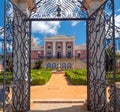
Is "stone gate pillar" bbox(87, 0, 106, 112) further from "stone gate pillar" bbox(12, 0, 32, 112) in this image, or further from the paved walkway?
"stone gate pillar" bbox(12, 0, 32, 112)

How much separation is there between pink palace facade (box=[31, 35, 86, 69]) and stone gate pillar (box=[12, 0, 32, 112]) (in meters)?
44.1

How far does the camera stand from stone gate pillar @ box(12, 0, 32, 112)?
6865 mm

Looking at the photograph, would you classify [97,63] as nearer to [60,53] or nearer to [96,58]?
[96,58]

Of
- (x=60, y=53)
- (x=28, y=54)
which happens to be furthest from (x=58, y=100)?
(x=60, y=53)

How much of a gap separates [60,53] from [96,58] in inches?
1843

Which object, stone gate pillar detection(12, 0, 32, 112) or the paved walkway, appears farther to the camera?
the paved walkway

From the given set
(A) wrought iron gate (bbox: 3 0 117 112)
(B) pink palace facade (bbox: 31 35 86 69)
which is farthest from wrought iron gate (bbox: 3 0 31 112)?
(B) pink palace facade (bbox: 31 35 86 69)

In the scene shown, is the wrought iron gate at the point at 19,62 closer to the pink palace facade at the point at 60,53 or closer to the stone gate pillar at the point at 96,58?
the stone gate pillar at the point at 96,58

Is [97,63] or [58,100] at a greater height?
[97,63]

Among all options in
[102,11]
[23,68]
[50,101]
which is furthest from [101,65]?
[50,101]

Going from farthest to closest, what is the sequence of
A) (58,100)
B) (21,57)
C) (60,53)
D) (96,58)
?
(60,53) → (58,100) → (21,57) → (96,58)

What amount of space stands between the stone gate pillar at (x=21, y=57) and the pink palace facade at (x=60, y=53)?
4414 centimetres

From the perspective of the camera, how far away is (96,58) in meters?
6.88

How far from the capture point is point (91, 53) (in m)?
7.20
